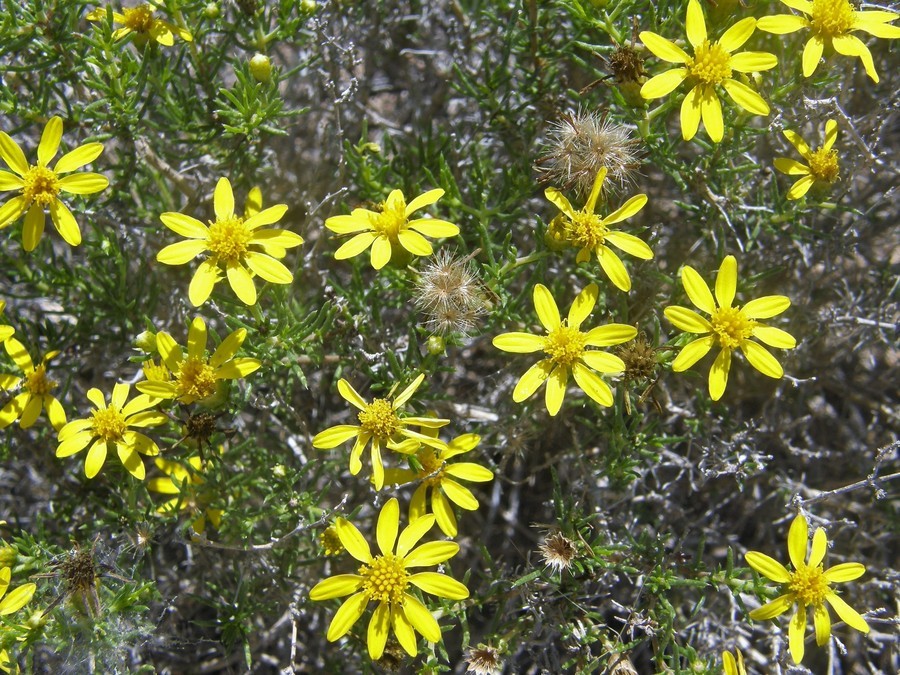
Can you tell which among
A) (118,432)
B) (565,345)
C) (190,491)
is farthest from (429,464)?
(118,432)

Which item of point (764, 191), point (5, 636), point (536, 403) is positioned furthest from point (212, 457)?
point (764, 191)

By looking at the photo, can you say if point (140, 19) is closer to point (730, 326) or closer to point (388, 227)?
point (388, 227)

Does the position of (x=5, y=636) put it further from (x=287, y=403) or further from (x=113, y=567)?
(x=287, y=403)

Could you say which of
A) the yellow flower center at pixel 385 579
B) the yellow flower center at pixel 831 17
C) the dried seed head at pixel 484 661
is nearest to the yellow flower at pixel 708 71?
the yellow flower center at pixel 831 17

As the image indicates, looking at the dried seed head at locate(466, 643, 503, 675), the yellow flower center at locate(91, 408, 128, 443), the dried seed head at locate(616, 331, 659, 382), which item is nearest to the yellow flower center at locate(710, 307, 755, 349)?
the dried seed head at locate(616, 331, 659, 382)

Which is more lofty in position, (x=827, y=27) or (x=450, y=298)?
(x=827, y=27)
